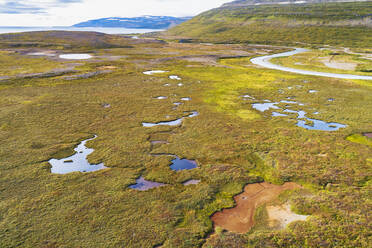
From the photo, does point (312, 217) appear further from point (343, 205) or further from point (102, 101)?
point (102, 101)

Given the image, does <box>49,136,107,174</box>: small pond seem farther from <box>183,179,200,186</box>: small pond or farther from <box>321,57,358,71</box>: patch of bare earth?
<box>321,57,358,71</box>: patch of bare earth

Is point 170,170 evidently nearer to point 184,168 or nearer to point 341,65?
point 184,168

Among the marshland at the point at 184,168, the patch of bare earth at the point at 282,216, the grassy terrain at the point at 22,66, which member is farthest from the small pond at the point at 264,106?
the grassy terrain at the point at 22,66

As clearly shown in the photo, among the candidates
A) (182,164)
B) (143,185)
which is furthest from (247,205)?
(143,185)

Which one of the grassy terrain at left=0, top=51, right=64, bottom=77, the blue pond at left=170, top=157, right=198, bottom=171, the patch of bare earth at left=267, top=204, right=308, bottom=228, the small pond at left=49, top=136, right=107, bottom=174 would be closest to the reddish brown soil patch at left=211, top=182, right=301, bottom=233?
the patch of bare earth at left=267, top=204, right=308, bottom=228

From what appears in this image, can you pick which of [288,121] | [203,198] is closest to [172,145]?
[203,198]

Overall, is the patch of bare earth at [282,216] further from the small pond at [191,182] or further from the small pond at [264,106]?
the small pond at [264,106]
